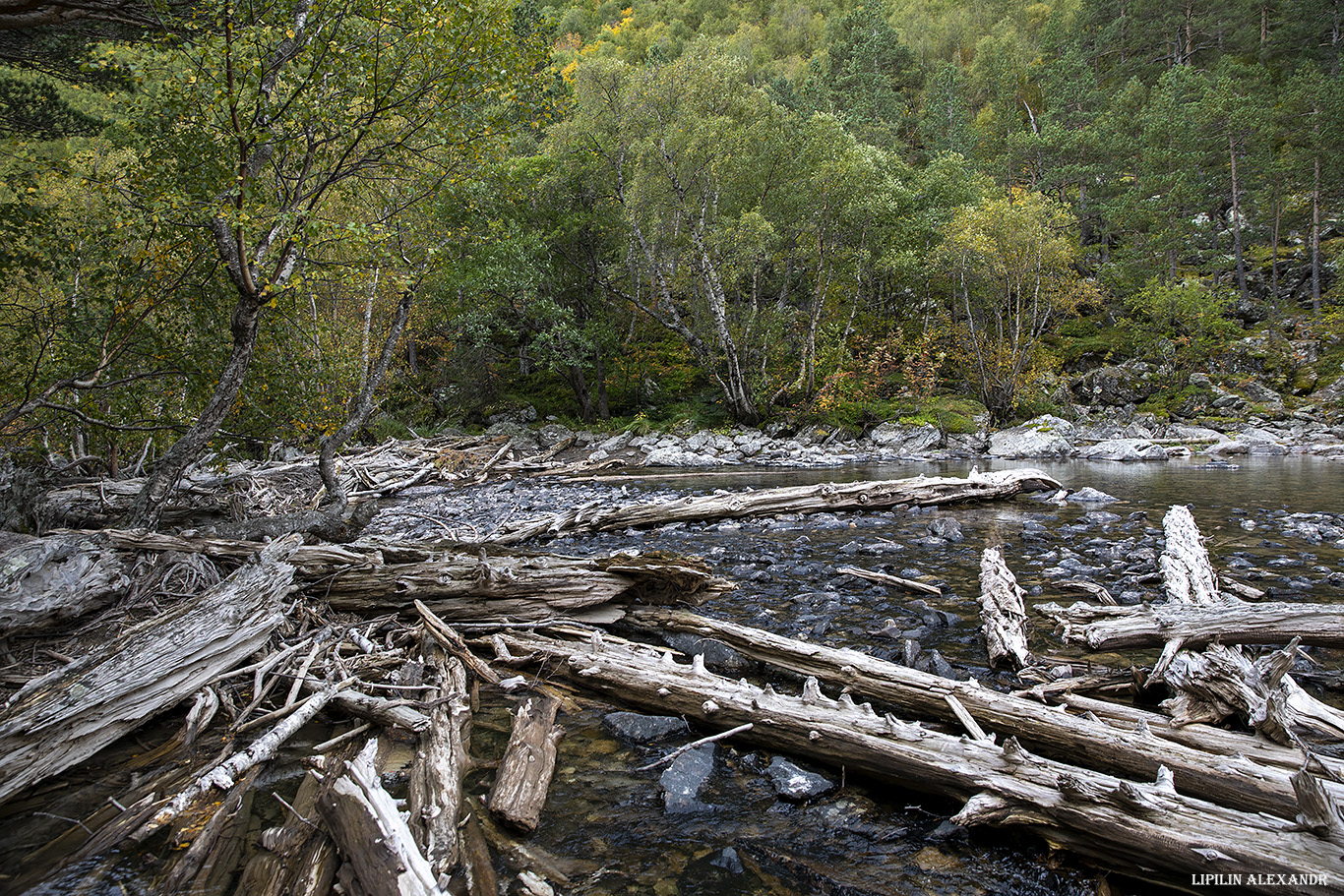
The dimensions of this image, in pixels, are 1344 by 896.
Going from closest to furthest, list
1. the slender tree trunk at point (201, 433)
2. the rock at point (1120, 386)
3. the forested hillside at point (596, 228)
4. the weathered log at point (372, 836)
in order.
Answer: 1. the weathered log at point (372, 836)
2. the slender tree trunk at point (201, 433)
3. the forested hillside at point (596, 228)
4. the rock at point (1120, 386)

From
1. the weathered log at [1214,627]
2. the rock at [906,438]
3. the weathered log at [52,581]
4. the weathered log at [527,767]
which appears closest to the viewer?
the weathered log at [527,767]

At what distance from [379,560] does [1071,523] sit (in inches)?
438

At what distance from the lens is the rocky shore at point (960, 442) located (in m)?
23.8

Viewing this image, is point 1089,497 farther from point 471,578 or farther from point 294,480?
point 294,480

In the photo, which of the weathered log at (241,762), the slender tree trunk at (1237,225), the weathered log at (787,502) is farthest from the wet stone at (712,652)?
the slender tree trunk at (1237,225)

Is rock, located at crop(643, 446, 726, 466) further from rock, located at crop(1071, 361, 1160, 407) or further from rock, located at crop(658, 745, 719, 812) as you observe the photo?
rock, located at crop(1071, 361, 1160, 407)

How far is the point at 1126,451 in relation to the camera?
2322cm

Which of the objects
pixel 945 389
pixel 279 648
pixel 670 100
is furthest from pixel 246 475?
pixel 945 389

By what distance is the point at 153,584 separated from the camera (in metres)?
5.41

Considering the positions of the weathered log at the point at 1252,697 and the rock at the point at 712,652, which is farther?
the rock at the point at 712,652

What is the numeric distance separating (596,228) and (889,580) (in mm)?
28159

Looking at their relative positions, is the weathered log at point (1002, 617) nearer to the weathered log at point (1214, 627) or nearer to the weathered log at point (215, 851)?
the weathered log at point (1214, 627)

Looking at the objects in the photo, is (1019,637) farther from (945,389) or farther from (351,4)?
(945,389)

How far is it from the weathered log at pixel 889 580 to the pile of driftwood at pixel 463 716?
0.76m
